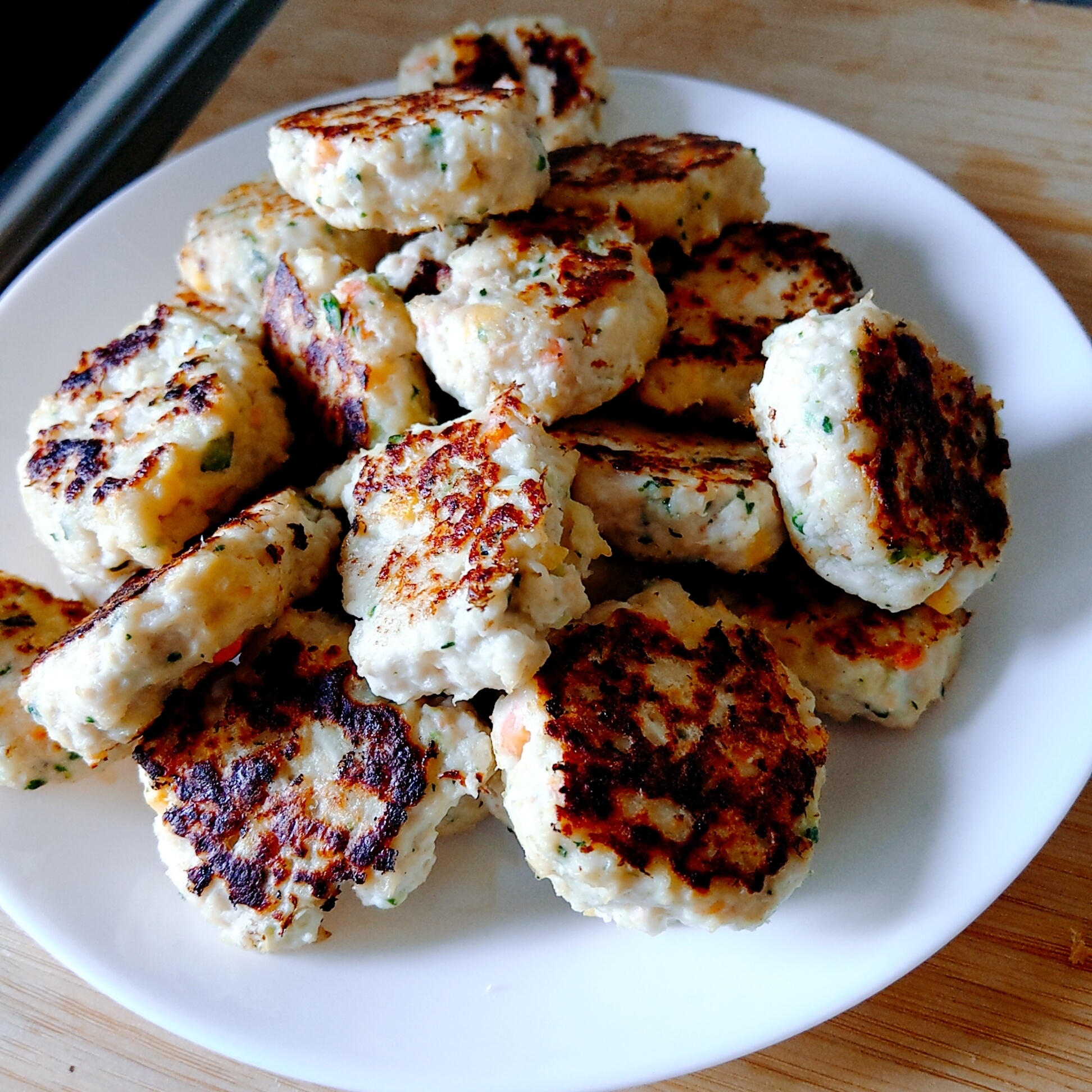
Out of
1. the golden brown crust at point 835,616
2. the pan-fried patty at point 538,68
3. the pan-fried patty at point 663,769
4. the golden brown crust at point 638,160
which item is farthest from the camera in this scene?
the pan-fried patty at point 538,68

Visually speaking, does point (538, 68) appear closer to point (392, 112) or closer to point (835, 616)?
point (392, 112)

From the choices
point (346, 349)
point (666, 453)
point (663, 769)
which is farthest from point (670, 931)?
point (346, 349)

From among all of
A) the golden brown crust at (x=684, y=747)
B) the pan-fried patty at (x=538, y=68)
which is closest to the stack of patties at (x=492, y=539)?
the golden brown crust at (x=684, y=747)

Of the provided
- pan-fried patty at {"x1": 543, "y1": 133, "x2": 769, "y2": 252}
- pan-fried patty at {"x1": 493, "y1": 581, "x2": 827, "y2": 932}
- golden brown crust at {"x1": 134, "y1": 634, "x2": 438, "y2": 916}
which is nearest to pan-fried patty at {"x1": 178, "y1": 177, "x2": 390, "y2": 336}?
pan-fried patty at {"x1": 543, "y1": 133, "x2": 769, "y2": 252}

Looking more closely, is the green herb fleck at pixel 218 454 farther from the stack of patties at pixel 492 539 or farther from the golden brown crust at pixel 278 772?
the golden brown crust at pixel 278 772

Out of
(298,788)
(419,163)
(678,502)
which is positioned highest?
(419,163)

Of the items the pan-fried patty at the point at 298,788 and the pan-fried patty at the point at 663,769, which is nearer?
the pan-fried patty at the point at 663,769

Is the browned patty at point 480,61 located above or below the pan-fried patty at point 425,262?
above

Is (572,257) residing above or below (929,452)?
above
